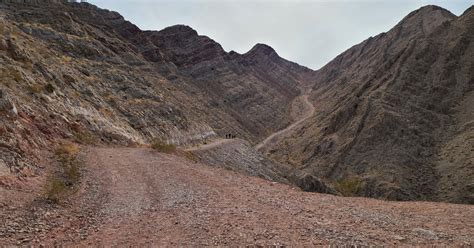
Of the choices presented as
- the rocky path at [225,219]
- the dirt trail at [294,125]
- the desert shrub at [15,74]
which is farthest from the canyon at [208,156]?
the dirt trail at [294,125]

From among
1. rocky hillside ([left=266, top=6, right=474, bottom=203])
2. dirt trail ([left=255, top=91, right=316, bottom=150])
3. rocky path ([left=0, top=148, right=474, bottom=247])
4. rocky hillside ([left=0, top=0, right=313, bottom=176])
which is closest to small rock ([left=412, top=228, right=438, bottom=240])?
rocky path ([left=0, top=148, right=474, bottom=247])

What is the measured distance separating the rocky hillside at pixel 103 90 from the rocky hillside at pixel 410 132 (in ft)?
73.6

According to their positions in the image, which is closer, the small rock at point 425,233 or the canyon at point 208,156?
the small rock at point 425,233

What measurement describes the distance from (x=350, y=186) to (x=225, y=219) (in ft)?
114

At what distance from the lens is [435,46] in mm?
60281

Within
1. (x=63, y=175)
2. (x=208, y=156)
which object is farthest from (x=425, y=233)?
(x=208, y=156)

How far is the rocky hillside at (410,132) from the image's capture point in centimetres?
4000

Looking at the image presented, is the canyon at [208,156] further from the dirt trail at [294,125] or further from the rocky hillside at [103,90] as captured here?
the dirt trail at [294,125]

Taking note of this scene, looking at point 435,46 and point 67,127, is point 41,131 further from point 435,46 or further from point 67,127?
point 435,46

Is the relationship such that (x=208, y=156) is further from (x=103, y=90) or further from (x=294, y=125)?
(x=294, y=125)

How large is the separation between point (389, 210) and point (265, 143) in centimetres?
7554

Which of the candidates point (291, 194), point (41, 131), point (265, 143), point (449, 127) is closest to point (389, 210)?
point (291, 194)

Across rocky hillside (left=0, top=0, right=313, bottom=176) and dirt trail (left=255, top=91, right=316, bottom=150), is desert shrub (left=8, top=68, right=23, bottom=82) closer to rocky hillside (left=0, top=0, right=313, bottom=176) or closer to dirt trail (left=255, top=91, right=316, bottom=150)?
rocky hillside (left=0, top=0, right=313, bottom=176)

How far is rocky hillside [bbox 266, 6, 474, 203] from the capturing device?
131 ft
